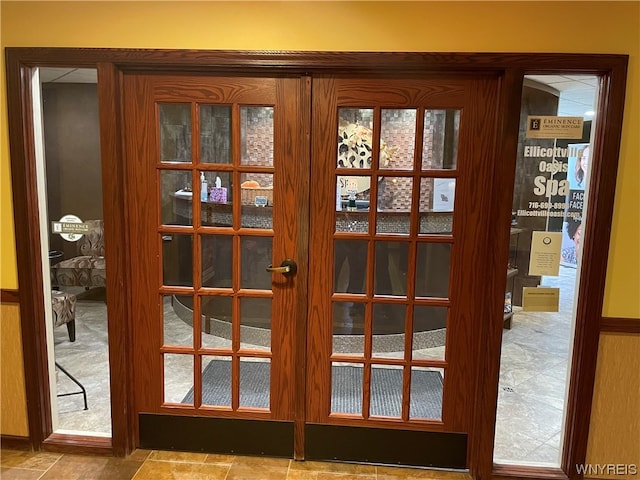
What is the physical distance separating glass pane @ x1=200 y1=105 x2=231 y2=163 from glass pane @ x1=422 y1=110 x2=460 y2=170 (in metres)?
0.90

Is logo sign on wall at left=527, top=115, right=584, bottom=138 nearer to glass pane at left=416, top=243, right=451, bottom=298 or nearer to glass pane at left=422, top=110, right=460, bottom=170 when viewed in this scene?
glass pane at left=422, top=110, right=460, bottom=170

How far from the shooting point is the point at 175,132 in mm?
2207

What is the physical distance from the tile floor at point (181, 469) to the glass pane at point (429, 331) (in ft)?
1.93

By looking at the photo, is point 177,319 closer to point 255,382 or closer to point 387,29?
point 255,382

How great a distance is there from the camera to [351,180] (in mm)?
2184

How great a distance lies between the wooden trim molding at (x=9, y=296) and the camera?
2283 millimetres

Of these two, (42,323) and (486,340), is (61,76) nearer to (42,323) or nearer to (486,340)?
(42,323)

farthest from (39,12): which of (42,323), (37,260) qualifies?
(42,323)

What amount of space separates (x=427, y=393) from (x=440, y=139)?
1279 mm

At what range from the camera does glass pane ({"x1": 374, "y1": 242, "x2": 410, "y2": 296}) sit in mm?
2215

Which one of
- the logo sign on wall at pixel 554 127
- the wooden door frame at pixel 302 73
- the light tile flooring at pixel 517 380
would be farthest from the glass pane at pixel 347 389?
the logo sign on wall at pixel 554 127

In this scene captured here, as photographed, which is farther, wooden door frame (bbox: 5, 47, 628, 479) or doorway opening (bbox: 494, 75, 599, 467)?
doorway opening (bbox: 494, 75, 599, 467)

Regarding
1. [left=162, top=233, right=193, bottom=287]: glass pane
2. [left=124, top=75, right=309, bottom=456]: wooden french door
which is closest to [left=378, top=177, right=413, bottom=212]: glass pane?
[left=124, top=75, right=309, bottom=456]: wooden french door

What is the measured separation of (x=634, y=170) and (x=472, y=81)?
2.57 ft
